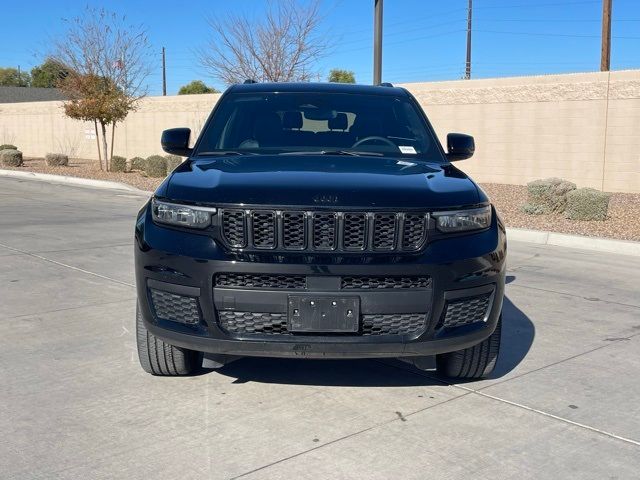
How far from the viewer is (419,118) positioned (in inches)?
213

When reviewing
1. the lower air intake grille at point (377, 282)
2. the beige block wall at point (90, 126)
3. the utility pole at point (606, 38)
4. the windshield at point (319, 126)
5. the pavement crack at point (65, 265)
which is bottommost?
the pavement crack at point (65, 265)

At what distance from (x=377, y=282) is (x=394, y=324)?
24cm

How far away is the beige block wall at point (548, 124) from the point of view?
57.5 feet

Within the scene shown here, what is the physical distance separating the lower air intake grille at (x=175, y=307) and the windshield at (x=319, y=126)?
1335 millimetres

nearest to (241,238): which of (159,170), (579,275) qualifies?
(579,275)

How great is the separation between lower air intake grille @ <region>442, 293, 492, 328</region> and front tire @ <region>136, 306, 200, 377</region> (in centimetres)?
157

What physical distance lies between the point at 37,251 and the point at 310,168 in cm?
624

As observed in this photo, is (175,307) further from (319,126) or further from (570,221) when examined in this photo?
(570,221)

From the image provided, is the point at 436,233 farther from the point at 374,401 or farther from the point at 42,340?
the point at 42,340

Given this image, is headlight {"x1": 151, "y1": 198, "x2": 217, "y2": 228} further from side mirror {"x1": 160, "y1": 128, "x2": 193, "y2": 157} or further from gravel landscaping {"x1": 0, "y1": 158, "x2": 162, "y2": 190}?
gravel landscaping {"x1": 0, "y1": 158, "x2": 162, "y2": 190}

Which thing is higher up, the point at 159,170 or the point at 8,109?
the point at 8,109

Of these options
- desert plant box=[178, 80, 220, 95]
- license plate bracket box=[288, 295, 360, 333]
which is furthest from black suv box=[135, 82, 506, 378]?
desert plant box=[178, 80, 220, 95]

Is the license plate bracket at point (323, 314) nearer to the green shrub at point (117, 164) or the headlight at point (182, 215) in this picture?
the headlight at point (182, 215)

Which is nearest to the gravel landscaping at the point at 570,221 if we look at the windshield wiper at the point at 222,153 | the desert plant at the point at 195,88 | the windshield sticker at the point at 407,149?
the windshield sticker at the point at 407,149
